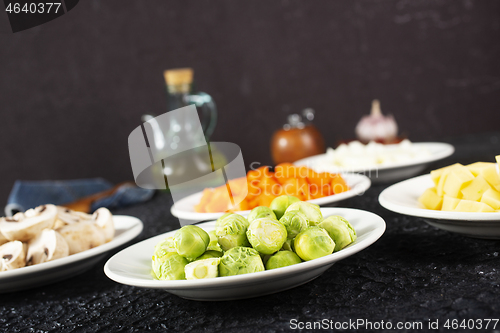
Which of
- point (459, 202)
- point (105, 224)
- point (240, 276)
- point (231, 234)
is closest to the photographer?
point (240, 276)

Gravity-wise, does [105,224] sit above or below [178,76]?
below

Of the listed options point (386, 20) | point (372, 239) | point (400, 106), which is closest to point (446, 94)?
point (400, 106)

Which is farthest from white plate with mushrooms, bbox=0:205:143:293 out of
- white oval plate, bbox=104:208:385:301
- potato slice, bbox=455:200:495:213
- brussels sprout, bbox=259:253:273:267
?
potato slice, bbox=455:200:495:213

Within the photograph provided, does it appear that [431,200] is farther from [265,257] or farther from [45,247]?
[45,247]

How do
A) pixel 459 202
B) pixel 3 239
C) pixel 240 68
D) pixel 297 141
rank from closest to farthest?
pixel 459 202 → pixel 3 239 → pixel 297 141 → pixel 240 68

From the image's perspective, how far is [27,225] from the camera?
0.94 metres

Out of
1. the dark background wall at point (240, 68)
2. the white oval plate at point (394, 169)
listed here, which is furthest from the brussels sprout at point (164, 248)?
the dark background wall at point (240, 68)

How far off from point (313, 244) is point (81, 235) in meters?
0.54

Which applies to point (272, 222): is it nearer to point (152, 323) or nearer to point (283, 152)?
point (152, 323)

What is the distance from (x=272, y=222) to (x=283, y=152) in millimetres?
1311

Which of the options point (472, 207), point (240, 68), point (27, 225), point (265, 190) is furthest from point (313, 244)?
point (240, 68)

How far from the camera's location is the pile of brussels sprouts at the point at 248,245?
2.20ft

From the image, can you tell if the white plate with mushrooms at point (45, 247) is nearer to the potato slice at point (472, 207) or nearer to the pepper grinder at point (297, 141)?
the potato slice at point (472, 207)

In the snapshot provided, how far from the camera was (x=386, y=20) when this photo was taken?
9.16ft
